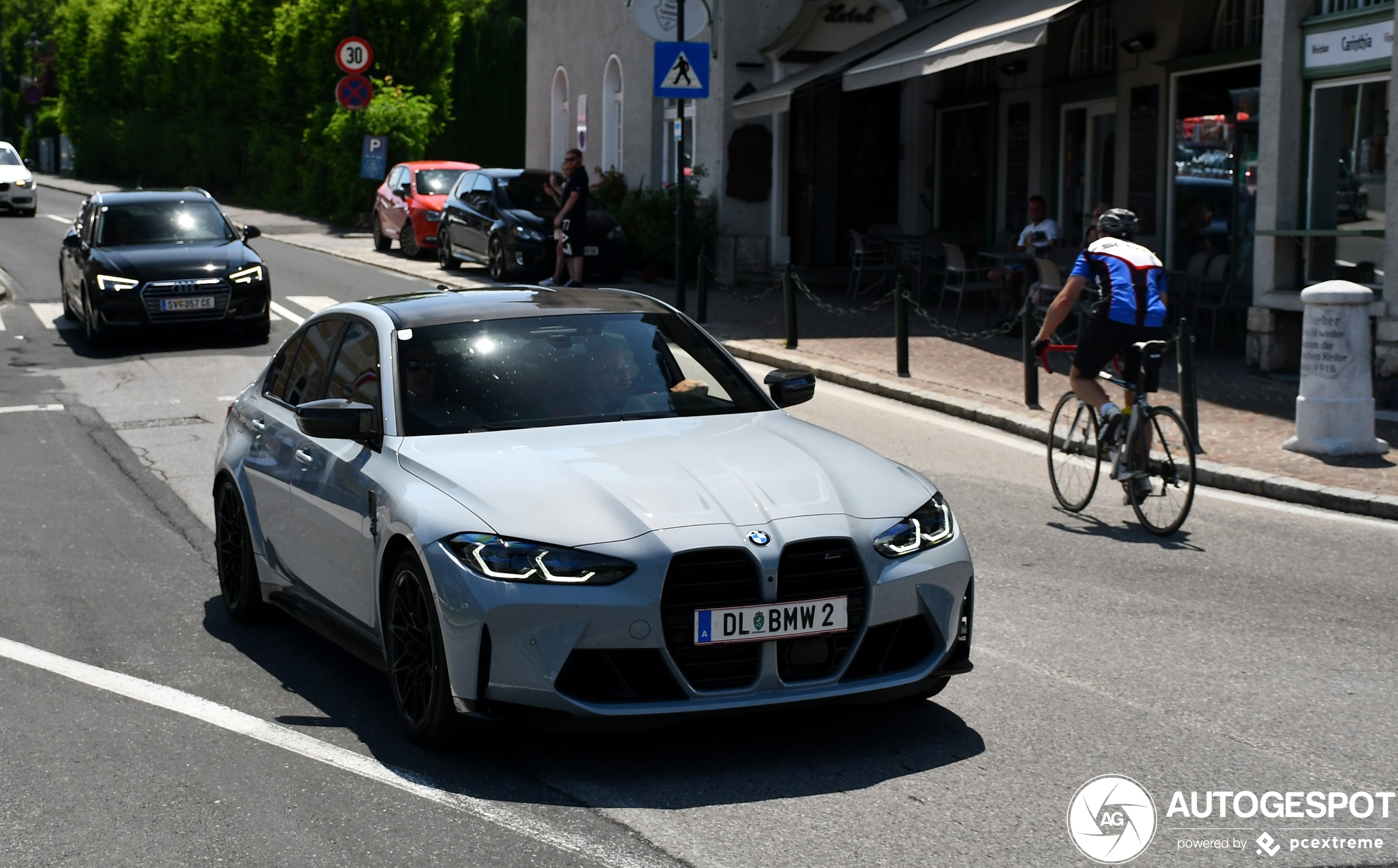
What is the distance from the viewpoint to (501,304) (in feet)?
22.1

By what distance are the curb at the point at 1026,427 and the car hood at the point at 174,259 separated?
17.9 ft

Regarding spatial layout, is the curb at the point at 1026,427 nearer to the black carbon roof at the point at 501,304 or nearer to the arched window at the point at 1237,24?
the black carbon roof at the point at 501,304

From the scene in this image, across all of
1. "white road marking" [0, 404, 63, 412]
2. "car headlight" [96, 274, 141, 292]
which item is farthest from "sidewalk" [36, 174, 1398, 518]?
"white road marking" [0, 404, 63, 412]

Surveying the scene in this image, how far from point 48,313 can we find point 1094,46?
13.8 meters

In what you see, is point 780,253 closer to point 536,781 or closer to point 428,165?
point 428,165

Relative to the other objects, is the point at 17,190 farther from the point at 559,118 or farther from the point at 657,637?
the point at 657,637

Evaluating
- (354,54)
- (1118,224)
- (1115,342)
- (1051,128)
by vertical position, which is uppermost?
(354,54)

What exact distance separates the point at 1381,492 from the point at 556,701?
22.6ft

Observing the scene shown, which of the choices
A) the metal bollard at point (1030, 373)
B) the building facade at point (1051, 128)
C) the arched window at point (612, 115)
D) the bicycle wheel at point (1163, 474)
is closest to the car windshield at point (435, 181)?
the building facade at point (1051, 128)

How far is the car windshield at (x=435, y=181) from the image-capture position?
98.1 ft

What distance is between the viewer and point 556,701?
5.11 m

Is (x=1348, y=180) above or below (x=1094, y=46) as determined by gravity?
below

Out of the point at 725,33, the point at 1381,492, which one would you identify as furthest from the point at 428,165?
the point at 1381,492

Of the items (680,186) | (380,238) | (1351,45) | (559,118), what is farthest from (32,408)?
(559,118)
